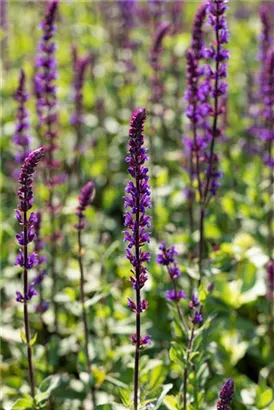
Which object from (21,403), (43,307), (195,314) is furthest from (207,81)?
(21,403)

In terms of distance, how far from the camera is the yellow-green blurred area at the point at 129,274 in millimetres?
5066

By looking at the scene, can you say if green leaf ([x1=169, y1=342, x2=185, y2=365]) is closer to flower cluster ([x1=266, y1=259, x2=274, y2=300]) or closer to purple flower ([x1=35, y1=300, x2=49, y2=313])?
purple flower ([x1=35, y1=300, x2=49, y2=313])

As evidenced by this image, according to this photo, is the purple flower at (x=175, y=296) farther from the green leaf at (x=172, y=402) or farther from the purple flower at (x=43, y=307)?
the purple flower at (x=43, y=307)

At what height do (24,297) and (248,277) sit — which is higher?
(24,297)

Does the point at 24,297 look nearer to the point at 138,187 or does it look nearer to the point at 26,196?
the point at 26,196

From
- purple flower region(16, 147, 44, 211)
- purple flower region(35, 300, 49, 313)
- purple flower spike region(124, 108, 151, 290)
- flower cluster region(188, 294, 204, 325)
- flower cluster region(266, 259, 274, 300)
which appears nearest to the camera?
purple flower spike region(124, 108, 151, 290)

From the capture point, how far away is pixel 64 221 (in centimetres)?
762

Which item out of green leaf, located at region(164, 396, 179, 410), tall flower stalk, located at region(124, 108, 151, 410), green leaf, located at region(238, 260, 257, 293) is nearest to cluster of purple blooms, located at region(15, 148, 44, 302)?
tall flower stalk, located at region(124, 108, 151, 410)

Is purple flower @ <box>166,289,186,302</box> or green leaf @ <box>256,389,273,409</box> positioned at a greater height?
purple flower @ <box>166,289,186,302</box>

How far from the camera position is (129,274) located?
6062 millimetres

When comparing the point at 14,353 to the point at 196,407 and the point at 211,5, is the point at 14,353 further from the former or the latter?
the point at 211,5

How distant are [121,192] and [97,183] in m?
0.58

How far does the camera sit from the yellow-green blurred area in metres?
5.07

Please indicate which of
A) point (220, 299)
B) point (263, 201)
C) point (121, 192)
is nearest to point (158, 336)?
point (220, 299)
